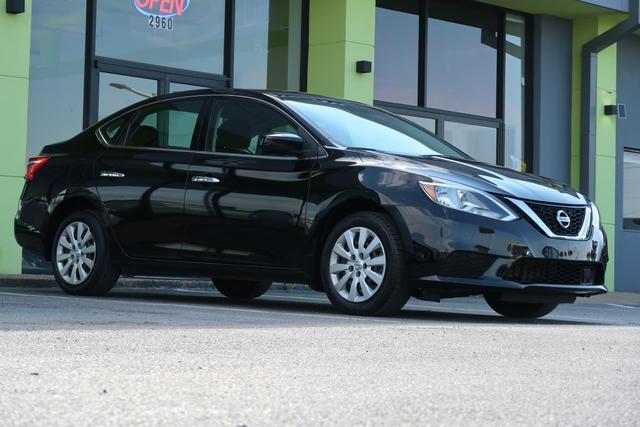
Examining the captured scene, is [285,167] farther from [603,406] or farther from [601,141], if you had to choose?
[601,141]

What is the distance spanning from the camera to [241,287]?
10523 mm

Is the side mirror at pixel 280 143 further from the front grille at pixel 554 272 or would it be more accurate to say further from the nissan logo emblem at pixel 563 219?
the nissan logo emblem at pixel 563 219

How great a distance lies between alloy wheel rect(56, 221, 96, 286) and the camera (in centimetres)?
952

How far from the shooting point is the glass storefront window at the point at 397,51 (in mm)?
17703

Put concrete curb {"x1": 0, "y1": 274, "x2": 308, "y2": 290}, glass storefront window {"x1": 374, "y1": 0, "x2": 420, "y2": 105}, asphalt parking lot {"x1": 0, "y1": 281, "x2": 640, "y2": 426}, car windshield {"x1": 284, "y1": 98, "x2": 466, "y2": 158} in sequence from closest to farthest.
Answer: asphalt parking lot {"x1": 0, "y1": 281, "x2": 640, "y2": 426} < car windshield {"x1": 284, "y1": 98, "x2": 466, "y2": 158} < concrete curb {"x1": 0, "y1": 274, "x2": 308, "y2": 290} < glass storefront window {"x1": 374, "y1": 0, "x2": 420, "y2": 105}

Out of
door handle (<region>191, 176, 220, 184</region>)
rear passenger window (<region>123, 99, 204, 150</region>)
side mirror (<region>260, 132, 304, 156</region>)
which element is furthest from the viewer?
rear passenger window (<region>123, 99, 204, 150</region>)

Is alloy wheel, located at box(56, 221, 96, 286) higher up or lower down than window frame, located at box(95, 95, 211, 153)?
lower down

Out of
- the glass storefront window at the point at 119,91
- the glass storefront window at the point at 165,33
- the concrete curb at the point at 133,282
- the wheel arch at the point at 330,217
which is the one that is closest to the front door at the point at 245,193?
the wheel arch at the point at 330,217

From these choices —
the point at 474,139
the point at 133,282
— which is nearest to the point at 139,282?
the point at 133,282

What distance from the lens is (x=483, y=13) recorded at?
63.1 feet

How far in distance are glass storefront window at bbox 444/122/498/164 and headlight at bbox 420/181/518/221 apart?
34.7 ft

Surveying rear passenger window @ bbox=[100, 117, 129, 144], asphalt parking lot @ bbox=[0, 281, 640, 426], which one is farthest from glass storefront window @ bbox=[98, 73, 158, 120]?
asphalt parking lot @ bbox=[0, 281, 640, 426]

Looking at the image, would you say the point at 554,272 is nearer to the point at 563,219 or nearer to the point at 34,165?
the point at 563,219

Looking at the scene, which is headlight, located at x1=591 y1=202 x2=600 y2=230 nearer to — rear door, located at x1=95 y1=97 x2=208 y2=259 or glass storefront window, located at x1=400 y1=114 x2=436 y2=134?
rear door, located at x1=95 y1=97 x2=208 y2=259
